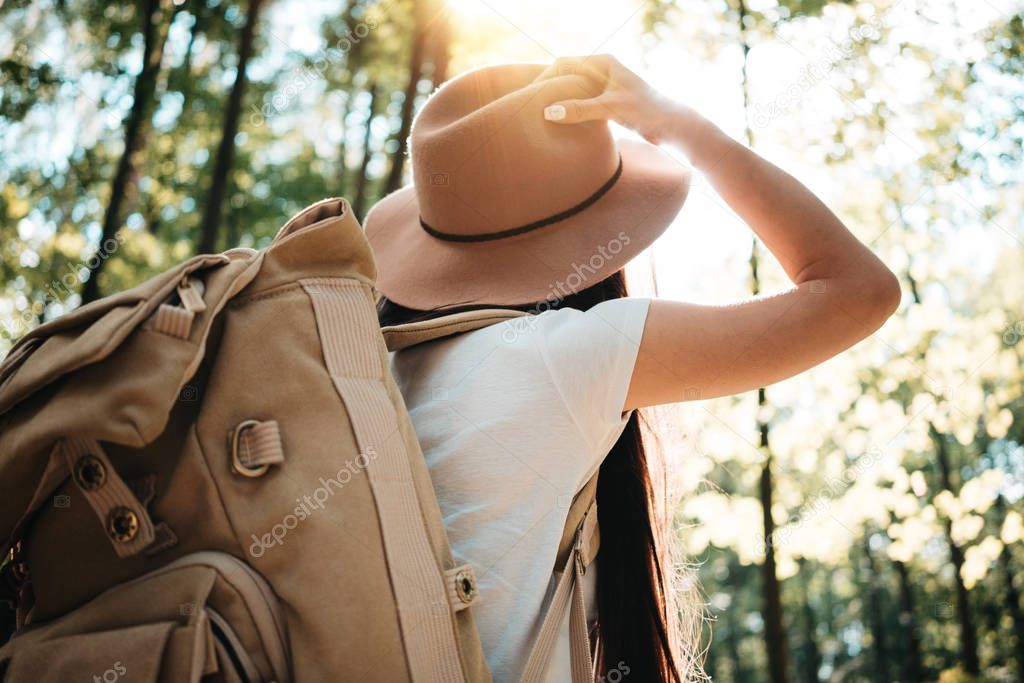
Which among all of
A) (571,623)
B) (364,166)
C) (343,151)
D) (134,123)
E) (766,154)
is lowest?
(571,623)

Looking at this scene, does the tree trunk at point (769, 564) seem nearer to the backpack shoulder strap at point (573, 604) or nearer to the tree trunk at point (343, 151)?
the backpack shoulder strap at point (573, 604)

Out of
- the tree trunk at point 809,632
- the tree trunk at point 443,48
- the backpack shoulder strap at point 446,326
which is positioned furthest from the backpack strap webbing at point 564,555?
the tree trunk at point 809,632

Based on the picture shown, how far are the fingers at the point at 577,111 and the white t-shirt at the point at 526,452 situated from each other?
0.51m

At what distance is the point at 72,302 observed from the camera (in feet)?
42.6

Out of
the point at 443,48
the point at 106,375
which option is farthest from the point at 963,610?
the point at 106,375

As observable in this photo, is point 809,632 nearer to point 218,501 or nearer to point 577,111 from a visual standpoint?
point 577,111

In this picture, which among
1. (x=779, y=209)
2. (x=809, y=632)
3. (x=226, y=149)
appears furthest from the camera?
(x=809, y=632)

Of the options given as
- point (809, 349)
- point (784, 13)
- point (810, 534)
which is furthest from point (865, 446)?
point (809, 349)

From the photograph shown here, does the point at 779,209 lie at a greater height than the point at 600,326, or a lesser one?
greater

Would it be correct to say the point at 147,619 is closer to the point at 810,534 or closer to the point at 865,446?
the point at 810,534

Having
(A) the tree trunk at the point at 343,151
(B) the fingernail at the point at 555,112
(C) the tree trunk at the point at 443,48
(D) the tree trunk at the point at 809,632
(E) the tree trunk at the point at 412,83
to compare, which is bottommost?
(D) the tree trunk at the point at 809,632

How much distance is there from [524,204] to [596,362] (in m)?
0.52

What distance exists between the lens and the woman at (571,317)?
62.4 inches

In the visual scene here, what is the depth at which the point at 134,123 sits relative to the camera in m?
9.41
